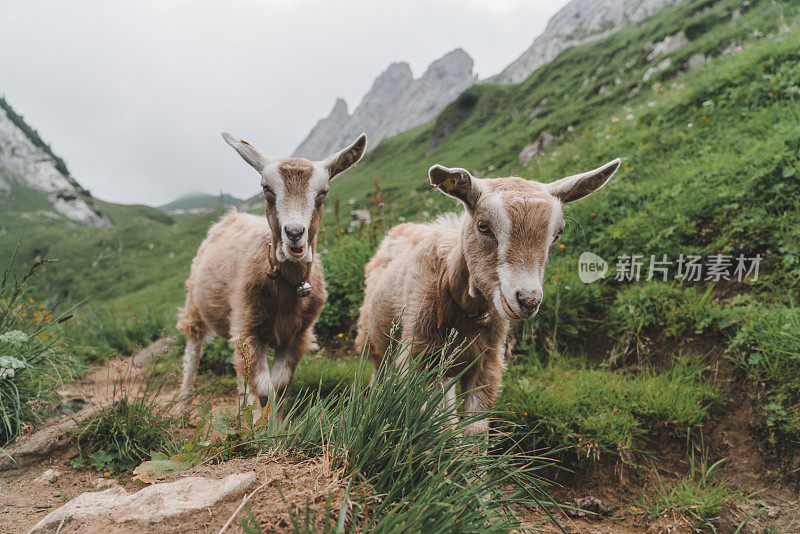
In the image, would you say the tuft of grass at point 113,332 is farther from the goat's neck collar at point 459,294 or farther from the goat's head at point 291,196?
the goat's neck collar at point 459,294

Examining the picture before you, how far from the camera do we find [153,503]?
1.77m

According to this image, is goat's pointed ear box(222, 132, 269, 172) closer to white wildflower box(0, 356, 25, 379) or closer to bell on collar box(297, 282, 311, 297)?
bell on collar box(297, 282, 311, 297)

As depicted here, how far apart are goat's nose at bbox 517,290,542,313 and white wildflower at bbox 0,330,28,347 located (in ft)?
15.0

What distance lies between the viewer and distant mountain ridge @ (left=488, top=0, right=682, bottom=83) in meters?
87.9

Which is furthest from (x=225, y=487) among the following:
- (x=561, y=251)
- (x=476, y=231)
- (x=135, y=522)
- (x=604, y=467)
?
(x=561, y=251)

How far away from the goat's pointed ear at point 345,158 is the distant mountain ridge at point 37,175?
96813 millimetres

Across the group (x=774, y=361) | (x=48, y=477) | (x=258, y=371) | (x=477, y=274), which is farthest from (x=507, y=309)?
(x=48, y=477)

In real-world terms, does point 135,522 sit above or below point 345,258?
below

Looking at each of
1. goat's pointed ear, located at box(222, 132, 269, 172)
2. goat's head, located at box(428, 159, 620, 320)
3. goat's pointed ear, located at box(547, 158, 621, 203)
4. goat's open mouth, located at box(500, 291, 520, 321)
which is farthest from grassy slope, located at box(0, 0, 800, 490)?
goat's pointed ear, located at box(222, 132, 269, 172)

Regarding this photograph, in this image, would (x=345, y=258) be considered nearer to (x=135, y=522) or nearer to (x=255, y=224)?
(x=255, y=224)

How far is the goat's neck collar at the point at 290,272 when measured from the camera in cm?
391

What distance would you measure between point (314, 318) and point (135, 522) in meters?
2.90

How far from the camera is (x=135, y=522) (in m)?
1.65

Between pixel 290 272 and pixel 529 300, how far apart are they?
2405mm
